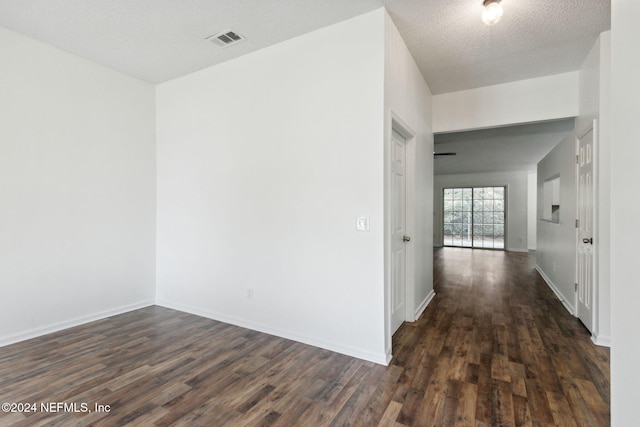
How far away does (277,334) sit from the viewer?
3096 mm

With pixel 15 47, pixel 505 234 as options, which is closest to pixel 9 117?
pixel 15 47

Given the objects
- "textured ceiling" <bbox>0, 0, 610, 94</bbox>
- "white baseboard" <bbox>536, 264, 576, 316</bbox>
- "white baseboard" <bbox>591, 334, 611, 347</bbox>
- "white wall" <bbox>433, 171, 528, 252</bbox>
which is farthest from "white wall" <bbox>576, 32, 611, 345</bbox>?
"white wall" <bbox>433, 171, 528, 252</bbox>

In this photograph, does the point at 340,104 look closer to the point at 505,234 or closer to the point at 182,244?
the point at 182,244

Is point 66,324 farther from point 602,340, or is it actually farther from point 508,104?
point 508,104

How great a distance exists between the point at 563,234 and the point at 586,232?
3.72ft

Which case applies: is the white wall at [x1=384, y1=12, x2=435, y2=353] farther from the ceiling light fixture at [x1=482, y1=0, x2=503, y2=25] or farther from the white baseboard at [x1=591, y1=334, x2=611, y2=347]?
the white baseboard at [x1=591, y1=334, x2=611, y2=347]

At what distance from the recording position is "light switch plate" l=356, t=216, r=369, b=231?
2.62m

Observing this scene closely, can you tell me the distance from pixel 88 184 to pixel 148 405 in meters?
2.51

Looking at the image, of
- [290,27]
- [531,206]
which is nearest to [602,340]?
[290,27]

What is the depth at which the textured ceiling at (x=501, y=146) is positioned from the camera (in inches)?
210

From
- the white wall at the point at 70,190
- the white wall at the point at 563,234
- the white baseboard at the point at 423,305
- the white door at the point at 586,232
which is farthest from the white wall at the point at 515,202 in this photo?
the white wall at the point at 70,190

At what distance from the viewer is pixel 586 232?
330 centimetres

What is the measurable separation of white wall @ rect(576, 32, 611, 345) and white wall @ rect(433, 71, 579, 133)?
0.60m

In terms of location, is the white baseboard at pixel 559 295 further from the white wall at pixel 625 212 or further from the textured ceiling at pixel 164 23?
the textured ceiling at pixel 164 23
